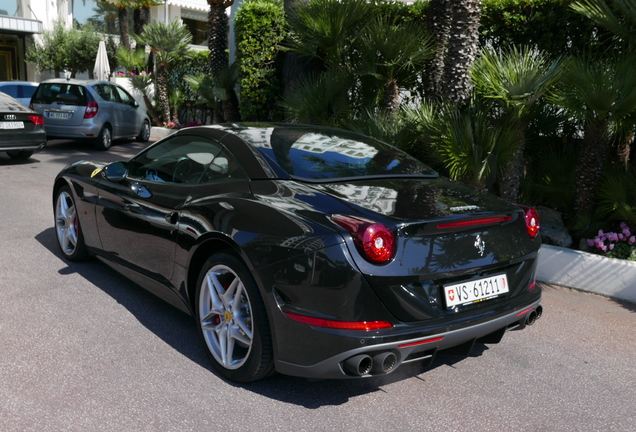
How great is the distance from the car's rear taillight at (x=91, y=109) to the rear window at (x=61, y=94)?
12 cm

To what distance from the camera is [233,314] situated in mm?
3594

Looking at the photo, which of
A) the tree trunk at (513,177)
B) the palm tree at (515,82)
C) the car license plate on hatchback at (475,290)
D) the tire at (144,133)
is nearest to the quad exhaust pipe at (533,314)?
the car license plate on hatchback at (475,290)

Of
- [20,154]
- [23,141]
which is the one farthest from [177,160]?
[20,154]

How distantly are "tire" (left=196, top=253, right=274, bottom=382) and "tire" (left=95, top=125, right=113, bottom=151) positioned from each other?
11921 mm

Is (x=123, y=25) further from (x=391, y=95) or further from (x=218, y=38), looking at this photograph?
(x=391, y=95)

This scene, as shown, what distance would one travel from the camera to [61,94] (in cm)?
1466

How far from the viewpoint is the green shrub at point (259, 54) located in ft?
42.9

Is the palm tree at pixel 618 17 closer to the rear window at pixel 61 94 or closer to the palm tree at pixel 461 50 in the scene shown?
the palm tree at pixel 461 50

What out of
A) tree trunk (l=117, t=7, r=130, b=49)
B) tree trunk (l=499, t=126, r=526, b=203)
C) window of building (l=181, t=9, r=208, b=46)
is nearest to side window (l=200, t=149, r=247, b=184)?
tree trunk (l=499, t=126, r=526, b=203)

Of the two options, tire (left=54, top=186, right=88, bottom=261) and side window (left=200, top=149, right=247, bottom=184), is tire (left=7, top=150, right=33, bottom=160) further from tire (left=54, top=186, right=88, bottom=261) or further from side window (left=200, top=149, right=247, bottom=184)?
side window (left=200, top=149, right=247, bottom=184)

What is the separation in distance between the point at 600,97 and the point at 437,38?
3.84 meters

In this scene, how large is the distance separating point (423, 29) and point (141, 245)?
6187 millimetres

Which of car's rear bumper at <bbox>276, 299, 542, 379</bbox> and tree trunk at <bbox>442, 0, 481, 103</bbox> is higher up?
tree trunk at <bbox>442, 0, 481, 103</bbox>

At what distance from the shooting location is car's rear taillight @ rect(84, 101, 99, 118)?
14469mm
